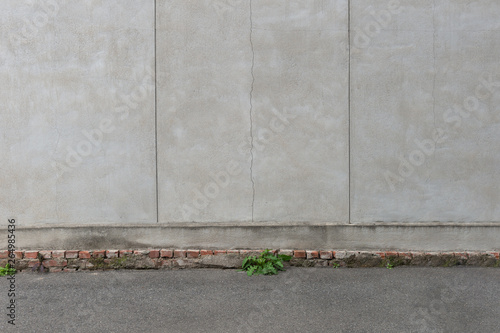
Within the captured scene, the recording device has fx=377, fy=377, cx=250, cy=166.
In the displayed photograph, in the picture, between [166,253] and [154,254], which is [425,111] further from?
[154,254]

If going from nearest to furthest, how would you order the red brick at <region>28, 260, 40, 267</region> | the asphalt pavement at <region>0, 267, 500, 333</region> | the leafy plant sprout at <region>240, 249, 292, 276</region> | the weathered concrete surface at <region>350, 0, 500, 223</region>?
1. the asphalt pavement at <region>0, 267, 500, 333</region>
2. the leafy plant sprout at <region>240, 249, 292, 276</region>
3. the red brick at <region>28, 260, 40, 267</region>
4. the weathered concrete surface at <region>350, 0, 500, 223</region>

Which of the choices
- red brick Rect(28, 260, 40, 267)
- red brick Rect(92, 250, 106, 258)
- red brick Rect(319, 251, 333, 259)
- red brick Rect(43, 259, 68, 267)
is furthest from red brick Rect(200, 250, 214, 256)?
red brick Rect(28, 260, 40, 267)

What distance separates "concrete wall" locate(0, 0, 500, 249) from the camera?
16.3ft

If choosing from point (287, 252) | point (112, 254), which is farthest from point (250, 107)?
point (112, 254)

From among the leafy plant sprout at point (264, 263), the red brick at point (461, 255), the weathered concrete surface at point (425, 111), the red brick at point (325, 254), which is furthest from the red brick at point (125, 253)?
the red brick at point (461, 255)

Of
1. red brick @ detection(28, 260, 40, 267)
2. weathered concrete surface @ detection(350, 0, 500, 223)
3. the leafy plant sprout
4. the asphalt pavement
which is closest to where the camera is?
the asphalt pavement

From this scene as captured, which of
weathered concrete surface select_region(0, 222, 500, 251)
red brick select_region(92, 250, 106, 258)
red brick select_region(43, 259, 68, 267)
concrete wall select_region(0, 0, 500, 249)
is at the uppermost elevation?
concrete wall select_region(0, 0, 500, 249)

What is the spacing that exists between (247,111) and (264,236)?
1.67 metres

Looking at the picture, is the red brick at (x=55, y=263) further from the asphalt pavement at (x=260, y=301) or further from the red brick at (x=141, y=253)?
the red brick at (x=141, y=253)

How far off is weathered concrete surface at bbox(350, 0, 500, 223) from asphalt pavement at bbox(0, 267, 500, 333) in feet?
2.98

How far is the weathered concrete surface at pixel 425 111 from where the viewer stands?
16.3 ft

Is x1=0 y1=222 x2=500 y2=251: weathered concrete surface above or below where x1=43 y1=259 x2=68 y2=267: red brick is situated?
above

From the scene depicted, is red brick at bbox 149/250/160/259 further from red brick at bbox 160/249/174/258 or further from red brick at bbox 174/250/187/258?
red brick at bbox 174/250/187/258

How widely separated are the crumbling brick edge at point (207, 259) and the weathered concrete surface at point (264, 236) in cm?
8
